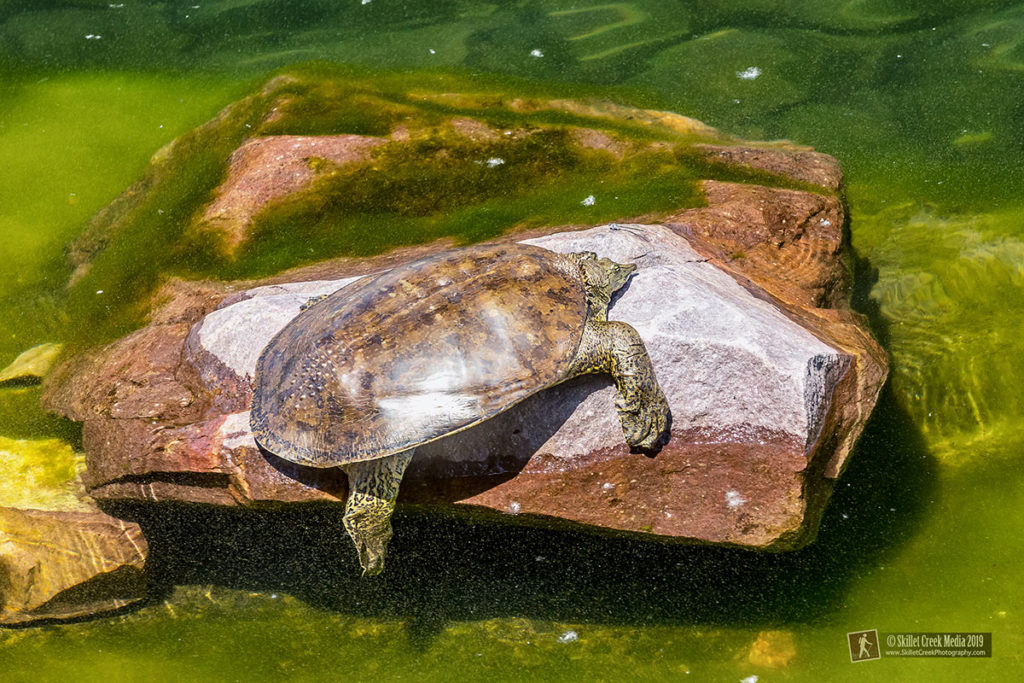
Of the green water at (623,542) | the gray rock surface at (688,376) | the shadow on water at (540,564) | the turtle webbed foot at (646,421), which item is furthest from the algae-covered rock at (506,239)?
the green water at (623,542)

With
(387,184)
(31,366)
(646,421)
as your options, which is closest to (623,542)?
(646,421)

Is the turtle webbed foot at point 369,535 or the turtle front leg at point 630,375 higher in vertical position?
the turtle front leg at point 630,375

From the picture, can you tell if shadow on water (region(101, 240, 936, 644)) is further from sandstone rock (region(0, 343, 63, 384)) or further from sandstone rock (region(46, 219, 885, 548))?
sandstone rock (region(0, 343, 63, 384))

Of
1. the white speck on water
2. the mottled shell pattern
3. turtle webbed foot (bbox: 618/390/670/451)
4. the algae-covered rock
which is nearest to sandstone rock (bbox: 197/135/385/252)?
the algae-covered rock

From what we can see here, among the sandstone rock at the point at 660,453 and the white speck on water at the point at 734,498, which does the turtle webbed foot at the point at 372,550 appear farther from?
the white speck on water at the point at 734,498

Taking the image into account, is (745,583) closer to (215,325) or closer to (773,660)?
(773,660)

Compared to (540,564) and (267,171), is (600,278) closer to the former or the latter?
(540,564)
